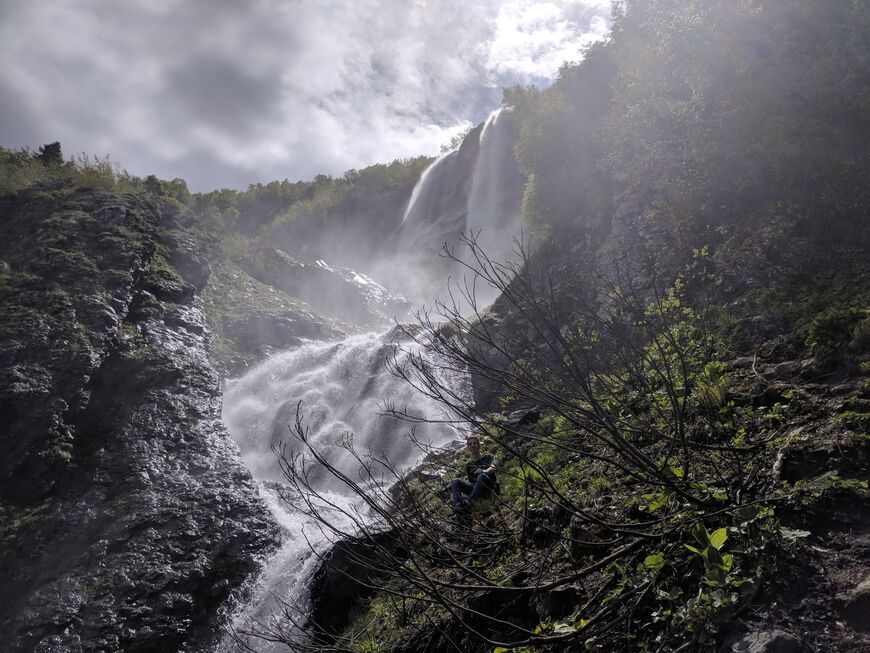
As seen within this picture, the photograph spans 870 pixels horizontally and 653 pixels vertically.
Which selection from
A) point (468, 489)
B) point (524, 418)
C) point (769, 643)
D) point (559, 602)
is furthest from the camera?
point (524, 418)

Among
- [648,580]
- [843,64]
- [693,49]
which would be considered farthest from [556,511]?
[693,49]

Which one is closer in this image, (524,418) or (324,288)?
(524,418)

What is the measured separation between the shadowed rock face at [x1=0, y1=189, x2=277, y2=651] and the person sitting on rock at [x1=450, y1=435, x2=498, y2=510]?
563 cm

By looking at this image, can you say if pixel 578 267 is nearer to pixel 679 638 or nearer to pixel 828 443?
pixel 828 443

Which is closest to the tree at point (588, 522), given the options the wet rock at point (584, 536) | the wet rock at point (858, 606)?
the wet rock at point (584, 536)

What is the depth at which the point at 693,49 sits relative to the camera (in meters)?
11.2

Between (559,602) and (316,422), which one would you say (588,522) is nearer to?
(559,602)

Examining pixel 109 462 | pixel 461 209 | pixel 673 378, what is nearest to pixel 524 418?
pixel 673 378

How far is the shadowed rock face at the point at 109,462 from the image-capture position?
25.3 feet

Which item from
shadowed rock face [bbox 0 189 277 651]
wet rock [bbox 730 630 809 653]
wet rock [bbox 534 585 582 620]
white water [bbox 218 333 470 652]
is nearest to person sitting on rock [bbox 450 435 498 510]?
wet rock [bbox 534 585 582 620]

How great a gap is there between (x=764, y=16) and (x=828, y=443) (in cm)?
1204

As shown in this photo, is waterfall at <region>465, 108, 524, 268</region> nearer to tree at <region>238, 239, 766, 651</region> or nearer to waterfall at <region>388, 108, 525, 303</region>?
waterfall at <region>388, 108, 525, 303</region>

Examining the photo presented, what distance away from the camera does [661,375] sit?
2.35 metres

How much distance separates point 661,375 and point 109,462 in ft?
38.6
